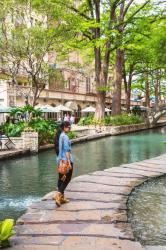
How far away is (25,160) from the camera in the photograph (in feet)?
59.6

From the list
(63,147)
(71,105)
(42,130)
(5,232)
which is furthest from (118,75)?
(5,232)

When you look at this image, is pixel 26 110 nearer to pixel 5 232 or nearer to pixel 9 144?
pixel 9 144

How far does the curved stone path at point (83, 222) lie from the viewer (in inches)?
223

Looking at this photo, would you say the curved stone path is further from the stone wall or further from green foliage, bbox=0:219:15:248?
the stone wall

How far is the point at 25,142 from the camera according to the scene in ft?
68.1

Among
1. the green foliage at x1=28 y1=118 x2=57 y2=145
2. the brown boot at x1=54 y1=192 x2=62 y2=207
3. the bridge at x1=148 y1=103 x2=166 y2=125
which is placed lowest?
the brown boot at x1=54 y1=192 x2=62 y2=207

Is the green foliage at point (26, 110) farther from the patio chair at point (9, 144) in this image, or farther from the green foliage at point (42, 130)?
the patio chair at point (9, 144)

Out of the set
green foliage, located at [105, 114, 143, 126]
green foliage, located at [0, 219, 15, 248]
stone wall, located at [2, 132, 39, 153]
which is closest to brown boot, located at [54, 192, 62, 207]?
green foliage, located at [0, 219, 15, 248]

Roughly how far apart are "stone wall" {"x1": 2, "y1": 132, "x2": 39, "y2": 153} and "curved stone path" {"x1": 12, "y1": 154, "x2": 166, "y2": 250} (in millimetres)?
10755

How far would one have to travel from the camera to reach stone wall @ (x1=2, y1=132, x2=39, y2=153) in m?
20.8

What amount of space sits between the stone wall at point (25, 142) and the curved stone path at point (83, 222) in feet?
35.3

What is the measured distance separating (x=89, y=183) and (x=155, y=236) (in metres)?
4.08

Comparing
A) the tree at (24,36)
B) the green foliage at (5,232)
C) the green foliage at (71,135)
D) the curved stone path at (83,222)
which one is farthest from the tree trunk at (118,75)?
the green foliage at (5,232)

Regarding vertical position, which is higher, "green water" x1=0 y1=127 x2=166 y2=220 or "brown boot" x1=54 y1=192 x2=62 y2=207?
"brown boot" x1=54 y1=192 x2=62 y2=207
